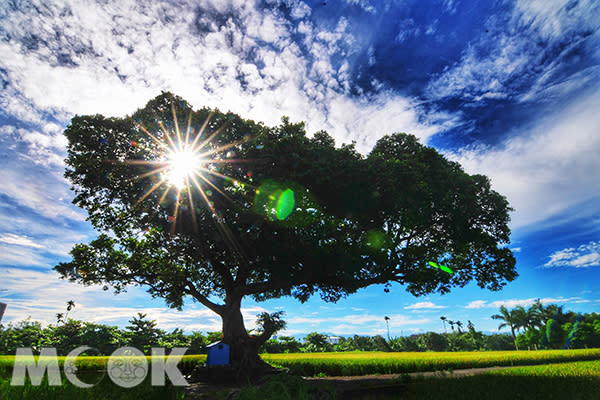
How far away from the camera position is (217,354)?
19.3 metres

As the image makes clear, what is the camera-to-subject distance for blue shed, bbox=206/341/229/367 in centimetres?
1906

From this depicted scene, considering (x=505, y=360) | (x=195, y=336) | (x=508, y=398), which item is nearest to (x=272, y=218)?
(x=508, y=398)

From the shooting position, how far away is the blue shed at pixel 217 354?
62.5 ft

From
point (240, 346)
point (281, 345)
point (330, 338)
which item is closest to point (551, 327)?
point (330, 338)

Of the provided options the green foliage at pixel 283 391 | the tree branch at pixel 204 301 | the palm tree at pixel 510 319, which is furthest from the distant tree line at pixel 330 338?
the green foliage at pixel 283 391

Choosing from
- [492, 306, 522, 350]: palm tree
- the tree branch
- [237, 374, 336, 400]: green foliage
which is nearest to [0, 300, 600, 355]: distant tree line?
[492, 306, 522, 350]: palm tree

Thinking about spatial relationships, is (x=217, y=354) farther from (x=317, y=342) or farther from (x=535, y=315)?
(x=535, y=315)

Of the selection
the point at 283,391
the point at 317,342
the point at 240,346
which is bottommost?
the point at 317,342

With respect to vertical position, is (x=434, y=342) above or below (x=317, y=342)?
below

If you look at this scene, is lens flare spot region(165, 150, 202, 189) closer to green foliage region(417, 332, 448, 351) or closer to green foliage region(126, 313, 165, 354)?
green foliage region(126, 313, 165, 354)

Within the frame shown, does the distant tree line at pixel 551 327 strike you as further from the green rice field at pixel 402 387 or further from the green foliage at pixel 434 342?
the green rice field at pixel 402 387

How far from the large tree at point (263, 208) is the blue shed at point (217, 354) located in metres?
0.96

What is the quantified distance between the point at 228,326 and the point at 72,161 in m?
14.9

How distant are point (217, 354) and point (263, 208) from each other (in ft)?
34.7
